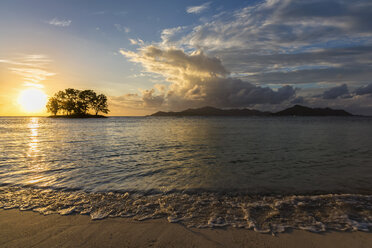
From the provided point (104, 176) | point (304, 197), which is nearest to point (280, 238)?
point (304, 197)

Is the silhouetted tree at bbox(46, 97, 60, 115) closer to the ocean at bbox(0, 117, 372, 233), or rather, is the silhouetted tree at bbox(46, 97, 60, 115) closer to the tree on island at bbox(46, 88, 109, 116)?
the tree on island at bbox(46, 88, 109, 116)

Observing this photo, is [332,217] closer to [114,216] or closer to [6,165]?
[114,216]

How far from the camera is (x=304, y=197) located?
7422 millimetres

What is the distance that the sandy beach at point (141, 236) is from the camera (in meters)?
4.46

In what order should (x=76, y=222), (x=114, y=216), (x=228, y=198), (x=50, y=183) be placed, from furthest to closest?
(x=50, y=183) → (x=228, y=198) → (x=114, y=216) → (x=76, y=222)

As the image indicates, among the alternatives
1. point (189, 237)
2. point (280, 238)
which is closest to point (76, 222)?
point (189, 237)

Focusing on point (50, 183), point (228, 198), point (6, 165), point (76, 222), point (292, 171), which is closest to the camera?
point (76, 222)

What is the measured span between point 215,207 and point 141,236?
110 inches

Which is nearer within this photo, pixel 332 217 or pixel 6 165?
pixel 332 217

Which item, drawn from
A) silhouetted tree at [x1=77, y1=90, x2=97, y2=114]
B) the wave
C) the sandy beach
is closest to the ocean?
the wave

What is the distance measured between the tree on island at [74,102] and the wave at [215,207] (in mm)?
163191

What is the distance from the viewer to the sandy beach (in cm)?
446

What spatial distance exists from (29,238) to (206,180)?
271 inches

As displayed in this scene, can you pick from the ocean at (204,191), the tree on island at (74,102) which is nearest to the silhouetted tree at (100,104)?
the tree on island at (74,102)
